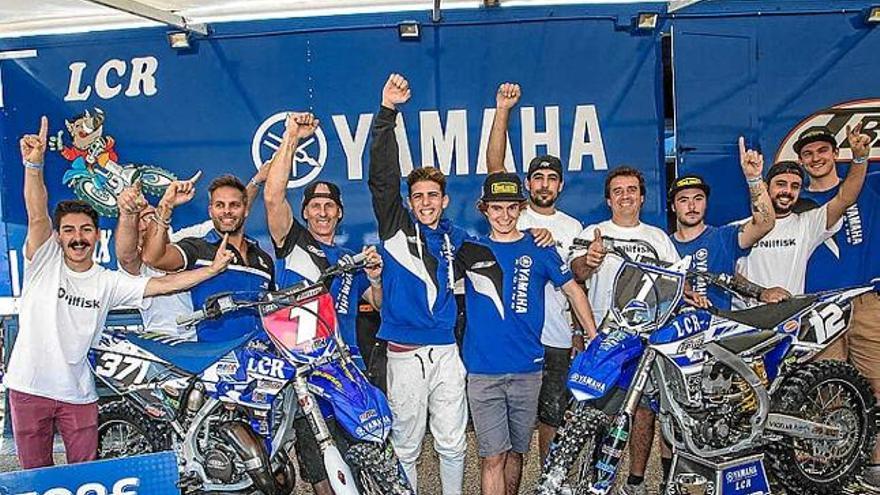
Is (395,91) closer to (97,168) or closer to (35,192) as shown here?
(35,192)

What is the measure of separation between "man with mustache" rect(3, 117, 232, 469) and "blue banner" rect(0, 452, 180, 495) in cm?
58

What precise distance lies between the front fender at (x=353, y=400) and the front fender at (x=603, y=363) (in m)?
0.81

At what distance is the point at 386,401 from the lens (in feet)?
11.1

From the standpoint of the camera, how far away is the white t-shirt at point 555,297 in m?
3.97

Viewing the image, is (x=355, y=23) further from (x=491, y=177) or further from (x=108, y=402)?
(x=108, y=402)

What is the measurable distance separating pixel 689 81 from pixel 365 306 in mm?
2396

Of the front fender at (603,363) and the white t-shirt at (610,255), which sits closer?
the front fender at (603,363)

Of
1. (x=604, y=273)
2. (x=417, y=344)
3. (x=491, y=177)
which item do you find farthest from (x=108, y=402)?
(x=604, y=273)

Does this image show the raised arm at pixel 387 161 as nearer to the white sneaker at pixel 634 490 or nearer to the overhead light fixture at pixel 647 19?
the white sneaker at pixel 634 490

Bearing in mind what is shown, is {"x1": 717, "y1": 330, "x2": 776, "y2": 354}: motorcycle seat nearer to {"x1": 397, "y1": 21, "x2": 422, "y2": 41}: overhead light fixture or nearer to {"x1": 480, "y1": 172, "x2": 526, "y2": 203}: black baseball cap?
{"x1": 480, "y1": 172, "x2": 526, "y2": 203}: black baseball cap

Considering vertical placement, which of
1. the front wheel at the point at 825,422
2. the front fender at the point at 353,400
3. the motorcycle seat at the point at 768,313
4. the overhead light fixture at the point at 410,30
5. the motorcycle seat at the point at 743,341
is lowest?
the front wheel at the point at 825,422

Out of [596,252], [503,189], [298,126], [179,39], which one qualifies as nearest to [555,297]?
[596,252]

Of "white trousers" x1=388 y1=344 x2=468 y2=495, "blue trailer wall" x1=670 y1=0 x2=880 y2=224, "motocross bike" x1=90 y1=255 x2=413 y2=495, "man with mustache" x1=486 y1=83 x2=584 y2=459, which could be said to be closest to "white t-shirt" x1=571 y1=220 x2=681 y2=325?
"man with mustache" x1=486 y1=83 x2=584 y2=459

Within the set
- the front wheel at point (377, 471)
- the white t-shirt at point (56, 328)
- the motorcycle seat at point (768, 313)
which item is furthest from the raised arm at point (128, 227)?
the motorcycle seat at point (768, 313)
